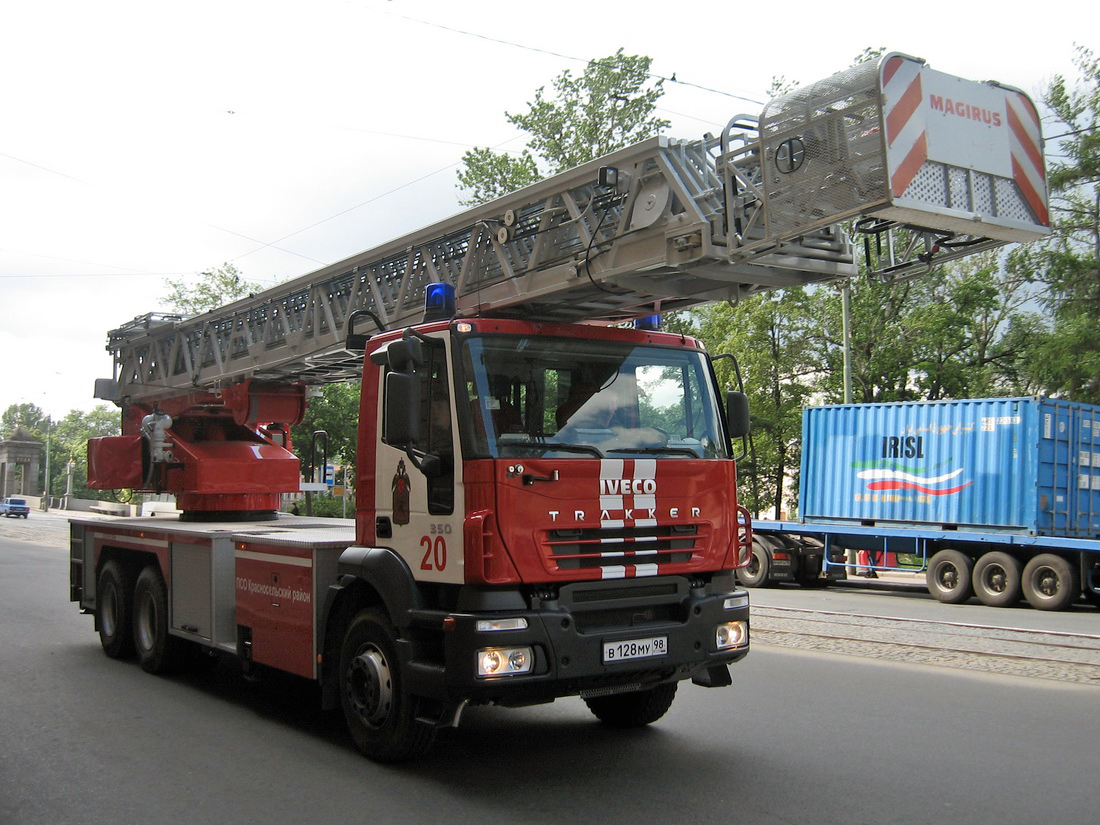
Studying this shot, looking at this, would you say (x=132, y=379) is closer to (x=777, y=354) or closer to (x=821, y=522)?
(x=821, y=522)

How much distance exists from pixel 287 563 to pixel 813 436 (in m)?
14.5

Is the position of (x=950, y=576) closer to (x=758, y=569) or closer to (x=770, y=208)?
(x=758, y=569)

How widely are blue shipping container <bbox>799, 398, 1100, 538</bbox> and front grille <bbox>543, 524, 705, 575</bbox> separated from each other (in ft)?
38.7

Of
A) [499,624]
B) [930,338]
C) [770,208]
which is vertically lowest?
[499,624]

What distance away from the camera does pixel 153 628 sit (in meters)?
9.30

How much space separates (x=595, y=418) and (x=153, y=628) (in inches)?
215

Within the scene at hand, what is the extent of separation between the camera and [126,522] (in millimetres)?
10055

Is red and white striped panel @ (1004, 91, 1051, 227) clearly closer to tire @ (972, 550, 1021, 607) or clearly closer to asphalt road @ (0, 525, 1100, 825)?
asphalt road @ (0, 525, 1100, 825)

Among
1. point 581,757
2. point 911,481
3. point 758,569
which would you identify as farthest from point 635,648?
point 758,569

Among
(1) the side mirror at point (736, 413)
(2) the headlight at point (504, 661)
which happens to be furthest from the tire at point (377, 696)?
(1) the side mirror at point (736, 413)

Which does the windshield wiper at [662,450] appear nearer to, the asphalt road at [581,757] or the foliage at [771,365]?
the asphalt road at [581,757]

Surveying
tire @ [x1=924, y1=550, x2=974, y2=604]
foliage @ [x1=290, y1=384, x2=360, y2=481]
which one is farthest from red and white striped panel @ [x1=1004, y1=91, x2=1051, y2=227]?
foliage @ [x1=290, y1=384, x2=360, y2=481]

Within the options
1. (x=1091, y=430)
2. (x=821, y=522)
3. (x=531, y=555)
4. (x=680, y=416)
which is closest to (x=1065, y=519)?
(x=1091, y=430)

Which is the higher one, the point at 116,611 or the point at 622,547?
the point at 622,547
